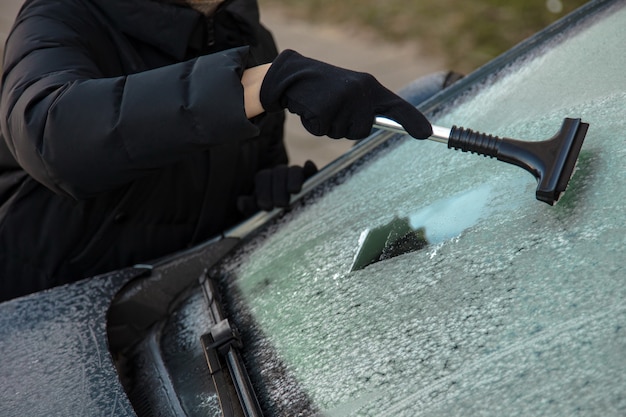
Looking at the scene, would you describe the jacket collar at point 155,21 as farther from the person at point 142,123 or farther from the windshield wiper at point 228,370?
the windshield wiper at point 228,370

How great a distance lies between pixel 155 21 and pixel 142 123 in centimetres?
48

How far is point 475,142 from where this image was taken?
1272 mm

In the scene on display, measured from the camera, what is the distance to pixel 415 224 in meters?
1.37

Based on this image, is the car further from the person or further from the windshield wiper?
the person

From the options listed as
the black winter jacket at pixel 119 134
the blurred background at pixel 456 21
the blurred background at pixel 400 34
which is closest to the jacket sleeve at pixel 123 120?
the black winter jacket at pixel 119 134

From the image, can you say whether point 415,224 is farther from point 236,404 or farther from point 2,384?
point 2,384

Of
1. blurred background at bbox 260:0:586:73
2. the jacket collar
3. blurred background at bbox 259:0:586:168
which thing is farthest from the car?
blurred background at bbox 260:0:586:73

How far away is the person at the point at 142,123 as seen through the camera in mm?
1334

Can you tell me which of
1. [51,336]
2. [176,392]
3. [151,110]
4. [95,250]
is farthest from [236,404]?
[95,250]

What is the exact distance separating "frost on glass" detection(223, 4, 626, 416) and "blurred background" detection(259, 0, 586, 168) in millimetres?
2340

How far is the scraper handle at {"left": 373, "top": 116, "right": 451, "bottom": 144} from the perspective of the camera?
52.3 inches

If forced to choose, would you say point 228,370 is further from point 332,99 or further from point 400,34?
point 400,34

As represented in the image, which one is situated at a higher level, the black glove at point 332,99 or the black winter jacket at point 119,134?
the black winter jacket at point 119,134

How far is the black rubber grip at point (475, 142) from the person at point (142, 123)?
0.06m
